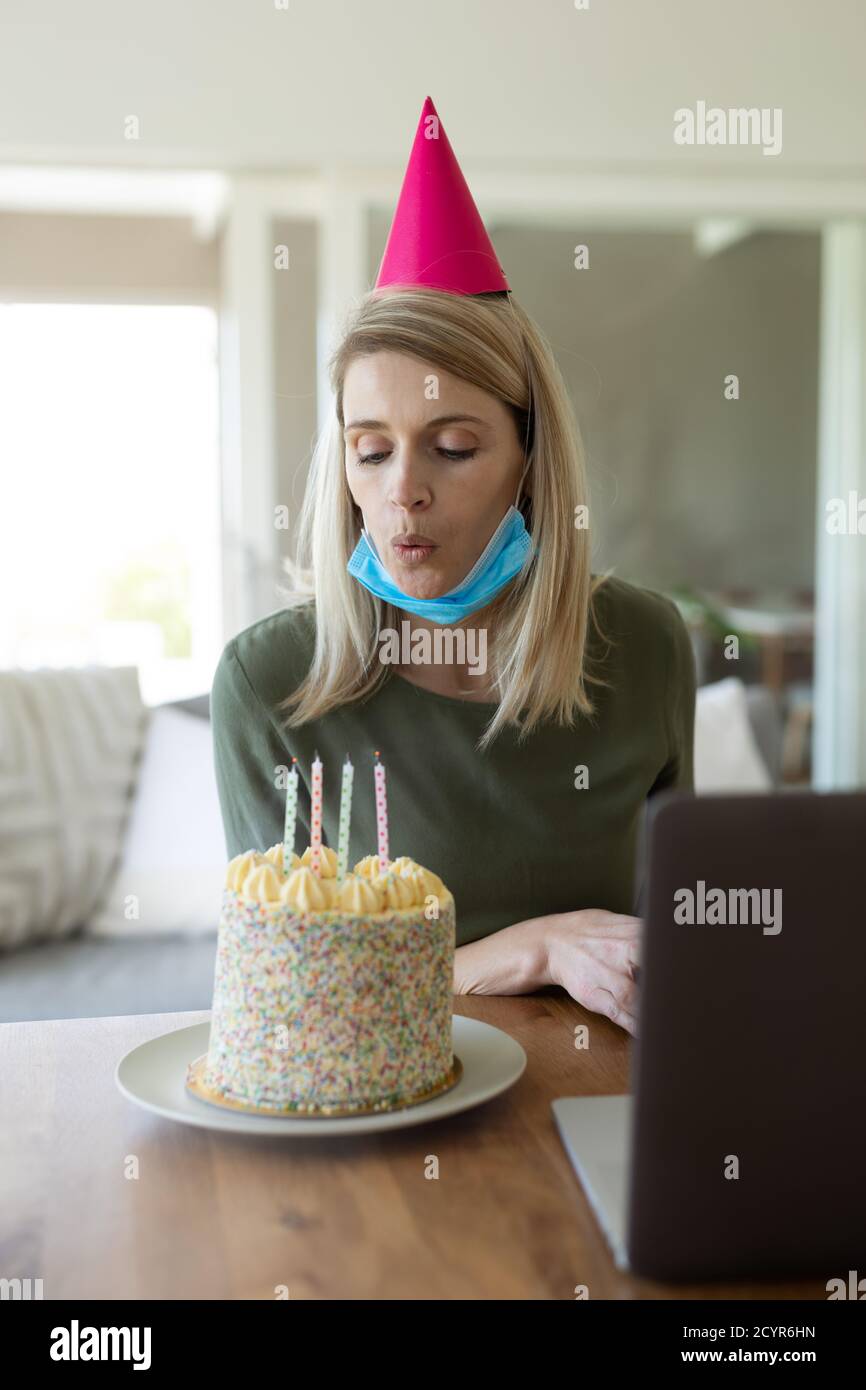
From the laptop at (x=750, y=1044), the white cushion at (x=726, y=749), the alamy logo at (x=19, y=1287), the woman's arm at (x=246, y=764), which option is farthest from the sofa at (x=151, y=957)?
the laptop at (x=750, y=1044)

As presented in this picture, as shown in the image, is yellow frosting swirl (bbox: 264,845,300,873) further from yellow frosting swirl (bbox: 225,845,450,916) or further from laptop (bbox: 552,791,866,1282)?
laptop (bbox: 552,791,866,1282)

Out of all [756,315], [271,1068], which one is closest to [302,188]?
[756,315]

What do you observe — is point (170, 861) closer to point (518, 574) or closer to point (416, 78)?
point (518, 574)

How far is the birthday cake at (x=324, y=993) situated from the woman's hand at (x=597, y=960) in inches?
10.0

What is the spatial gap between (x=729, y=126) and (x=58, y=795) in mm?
2844

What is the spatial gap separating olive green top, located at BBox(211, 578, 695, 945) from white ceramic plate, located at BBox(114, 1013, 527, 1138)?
1.33ft

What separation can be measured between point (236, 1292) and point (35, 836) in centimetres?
186

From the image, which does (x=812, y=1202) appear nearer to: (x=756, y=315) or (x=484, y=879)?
(x=484, y=879)

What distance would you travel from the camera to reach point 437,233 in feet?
4.53

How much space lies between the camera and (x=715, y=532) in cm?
414

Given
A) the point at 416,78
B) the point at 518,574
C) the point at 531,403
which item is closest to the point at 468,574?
the point at 518,574

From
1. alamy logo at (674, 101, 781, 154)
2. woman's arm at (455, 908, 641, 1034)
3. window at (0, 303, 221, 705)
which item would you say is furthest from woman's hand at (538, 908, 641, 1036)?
window at (0, 303, 221, 705)

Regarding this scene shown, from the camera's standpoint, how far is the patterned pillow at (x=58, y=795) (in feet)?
7.72
